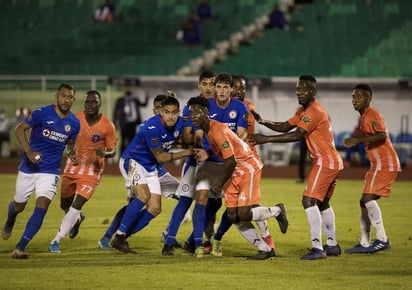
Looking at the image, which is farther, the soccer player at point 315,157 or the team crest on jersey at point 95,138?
the team crest on jersey at point 95,138

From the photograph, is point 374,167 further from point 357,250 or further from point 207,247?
point 207,247

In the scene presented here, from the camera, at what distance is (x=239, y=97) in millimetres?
12914

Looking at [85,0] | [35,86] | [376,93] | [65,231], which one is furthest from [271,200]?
[85,0]

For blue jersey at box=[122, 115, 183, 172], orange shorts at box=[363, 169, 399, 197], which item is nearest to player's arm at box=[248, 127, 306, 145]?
blue jersey at box=[122, 115, 183, 172]

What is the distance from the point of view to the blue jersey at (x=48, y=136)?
11656 mm

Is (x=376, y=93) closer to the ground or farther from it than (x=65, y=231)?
farther from it

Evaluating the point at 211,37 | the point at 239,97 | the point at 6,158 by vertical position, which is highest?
the point at 211,37

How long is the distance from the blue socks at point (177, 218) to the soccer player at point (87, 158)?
1.32 meters

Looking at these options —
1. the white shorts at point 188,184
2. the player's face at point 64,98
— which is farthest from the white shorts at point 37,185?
the white shorts at point 188,184

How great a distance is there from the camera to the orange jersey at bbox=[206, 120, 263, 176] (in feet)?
35.4

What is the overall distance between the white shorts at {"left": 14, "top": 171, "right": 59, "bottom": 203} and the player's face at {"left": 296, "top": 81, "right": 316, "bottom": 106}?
3392mm

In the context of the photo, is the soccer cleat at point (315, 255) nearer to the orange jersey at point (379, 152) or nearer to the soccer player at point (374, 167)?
the soccer player at point (374, 167)

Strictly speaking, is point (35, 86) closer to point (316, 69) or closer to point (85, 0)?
point (85, 0)

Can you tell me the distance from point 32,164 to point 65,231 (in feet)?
3.36
